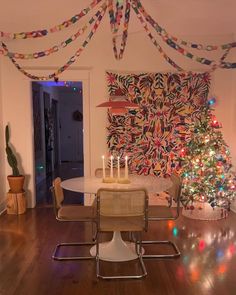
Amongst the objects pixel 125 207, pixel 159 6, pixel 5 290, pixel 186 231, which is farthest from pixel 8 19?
pixel 186 231

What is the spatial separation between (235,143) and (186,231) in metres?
1.67

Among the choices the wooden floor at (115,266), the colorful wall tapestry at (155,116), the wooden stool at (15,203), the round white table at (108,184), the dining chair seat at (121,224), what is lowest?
the wooden floor at (115,266)

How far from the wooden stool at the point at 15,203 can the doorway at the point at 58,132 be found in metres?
1.69

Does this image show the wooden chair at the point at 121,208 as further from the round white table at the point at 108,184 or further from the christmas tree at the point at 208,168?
the christmas tree at the point at 208,168

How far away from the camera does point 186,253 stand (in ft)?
10.6

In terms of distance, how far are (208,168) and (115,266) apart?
210 cm

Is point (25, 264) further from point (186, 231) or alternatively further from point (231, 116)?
point (231, 116)

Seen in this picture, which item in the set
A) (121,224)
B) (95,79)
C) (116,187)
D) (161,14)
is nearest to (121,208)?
(121,224)

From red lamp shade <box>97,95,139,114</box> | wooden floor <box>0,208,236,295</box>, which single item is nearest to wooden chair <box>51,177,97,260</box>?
wooden floor <box>0,208,236,295</box>

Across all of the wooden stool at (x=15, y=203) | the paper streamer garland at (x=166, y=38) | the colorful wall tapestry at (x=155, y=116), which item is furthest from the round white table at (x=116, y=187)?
the wooden stool at (x=15, y=203)

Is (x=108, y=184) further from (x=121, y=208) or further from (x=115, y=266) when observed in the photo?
(x=115, y=266)

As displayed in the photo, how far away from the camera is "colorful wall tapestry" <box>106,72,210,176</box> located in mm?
4820

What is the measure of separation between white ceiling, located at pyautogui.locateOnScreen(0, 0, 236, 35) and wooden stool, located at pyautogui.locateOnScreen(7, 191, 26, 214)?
239 centimetres

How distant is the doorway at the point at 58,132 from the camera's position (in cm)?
705
